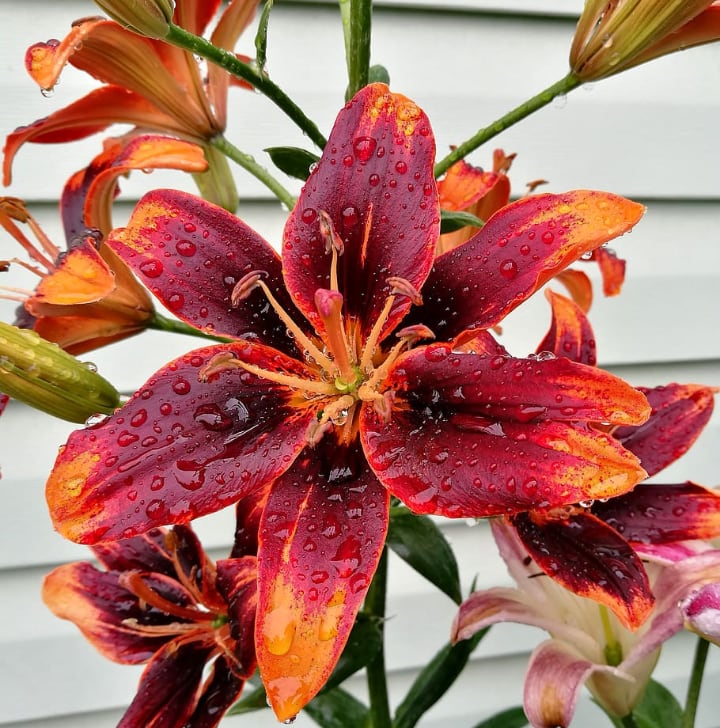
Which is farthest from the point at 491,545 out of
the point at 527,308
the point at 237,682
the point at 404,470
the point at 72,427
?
the point at 404,470

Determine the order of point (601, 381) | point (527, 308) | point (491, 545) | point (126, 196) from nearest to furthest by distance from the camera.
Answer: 1. point (601, 381)
2. point (126, 196)
3. point (527, 308)
4. point (491, 545)

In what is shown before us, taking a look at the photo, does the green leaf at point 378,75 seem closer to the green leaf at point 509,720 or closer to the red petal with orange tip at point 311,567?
the red petal with orange tip at point 311,567

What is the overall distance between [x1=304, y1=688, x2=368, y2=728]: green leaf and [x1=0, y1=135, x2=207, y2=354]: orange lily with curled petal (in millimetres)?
354

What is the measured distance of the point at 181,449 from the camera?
0.32m

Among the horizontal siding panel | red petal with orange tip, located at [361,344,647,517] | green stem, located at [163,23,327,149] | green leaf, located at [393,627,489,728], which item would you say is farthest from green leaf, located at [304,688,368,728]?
the horizontal siding panel

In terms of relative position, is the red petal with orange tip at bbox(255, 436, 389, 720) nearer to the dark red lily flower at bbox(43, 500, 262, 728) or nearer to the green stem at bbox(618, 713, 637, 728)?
the dark red lily flower at bbox(43, 500, 262, 728)

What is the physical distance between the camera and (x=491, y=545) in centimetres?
114

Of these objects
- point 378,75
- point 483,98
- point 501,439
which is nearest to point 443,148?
point 483,98

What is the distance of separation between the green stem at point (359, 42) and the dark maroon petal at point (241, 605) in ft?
0.99

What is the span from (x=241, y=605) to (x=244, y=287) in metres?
0.20

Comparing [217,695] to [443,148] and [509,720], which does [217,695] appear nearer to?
[509,720]

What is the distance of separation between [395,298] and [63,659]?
0.97 m

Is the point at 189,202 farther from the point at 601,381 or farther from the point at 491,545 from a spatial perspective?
the point at 491,545

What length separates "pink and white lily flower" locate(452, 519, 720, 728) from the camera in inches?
16.8
